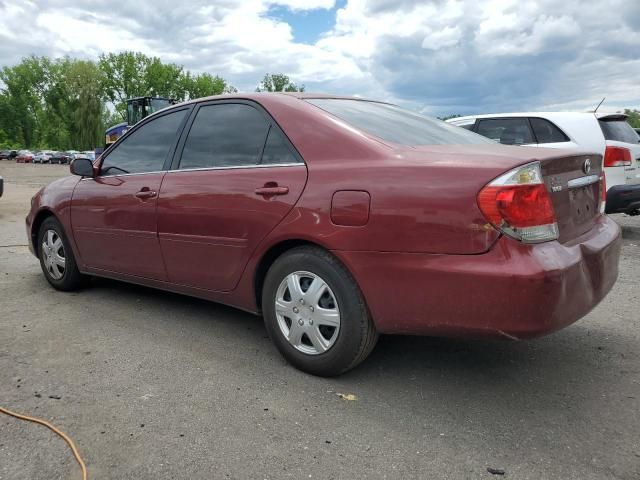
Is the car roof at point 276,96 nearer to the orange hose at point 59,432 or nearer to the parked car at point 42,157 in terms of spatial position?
the orange hose at point 59,432

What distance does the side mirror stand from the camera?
175 inches

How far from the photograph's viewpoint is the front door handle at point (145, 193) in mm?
3846

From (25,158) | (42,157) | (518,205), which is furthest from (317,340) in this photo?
(25,158)

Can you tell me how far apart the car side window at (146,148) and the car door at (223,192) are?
192 mm

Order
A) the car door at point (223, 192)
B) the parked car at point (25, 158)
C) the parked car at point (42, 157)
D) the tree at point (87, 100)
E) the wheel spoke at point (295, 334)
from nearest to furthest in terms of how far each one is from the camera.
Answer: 1. the wheel spoke at point (295, 334)
2. the car door at point (223, 192)
3. the parked car at point (42, 157)
4. the parked car at point (25, 158)
5. the tree at point (87, 100)

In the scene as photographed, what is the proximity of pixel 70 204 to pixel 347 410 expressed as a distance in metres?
3.19

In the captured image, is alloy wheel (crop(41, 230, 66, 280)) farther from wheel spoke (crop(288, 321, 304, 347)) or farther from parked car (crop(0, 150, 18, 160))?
parked car (crop(0, 150, 18, 160))

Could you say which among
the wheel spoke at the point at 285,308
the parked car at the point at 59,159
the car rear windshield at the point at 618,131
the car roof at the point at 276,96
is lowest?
the parked car at the point at 59,159

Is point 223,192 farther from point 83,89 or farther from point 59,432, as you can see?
point 83,89

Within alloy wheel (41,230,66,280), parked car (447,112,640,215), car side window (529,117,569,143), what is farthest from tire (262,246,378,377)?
car side window (529,117,569,143)

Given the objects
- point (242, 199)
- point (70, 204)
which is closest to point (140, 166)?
point (70, 204)

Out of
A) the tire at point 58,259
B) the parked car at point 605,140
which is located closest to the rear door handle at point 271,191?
the tire at point 58,259

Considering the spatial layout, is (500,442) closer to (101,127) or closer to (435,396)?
(435,396)

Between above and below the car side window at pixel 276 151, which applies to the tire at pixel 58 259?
below
